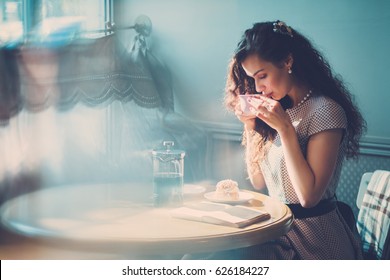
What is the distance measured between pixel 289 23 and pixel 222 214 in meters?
0.60

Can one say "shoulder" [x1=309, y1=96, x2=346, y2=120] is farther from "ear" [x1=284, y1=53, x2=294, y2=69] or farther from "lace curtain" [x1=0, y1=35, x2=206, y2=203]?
"lace curtain" [x1=0, y1=35, x2=206, y2=203]

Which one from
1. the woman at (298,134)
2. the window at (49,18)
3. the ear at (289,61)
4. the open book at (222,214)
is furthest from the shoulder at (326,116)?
the window at (49,18)

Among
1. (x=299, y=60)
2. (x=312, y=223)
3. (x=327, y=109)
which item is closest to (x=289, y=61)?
(x=299, y=60)

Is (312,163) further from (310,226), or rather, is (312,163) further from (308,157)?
(310,226)

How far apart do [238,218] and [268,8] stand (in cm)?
63

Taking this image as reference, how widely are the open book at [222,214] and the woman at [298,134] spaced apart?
0.10 meters

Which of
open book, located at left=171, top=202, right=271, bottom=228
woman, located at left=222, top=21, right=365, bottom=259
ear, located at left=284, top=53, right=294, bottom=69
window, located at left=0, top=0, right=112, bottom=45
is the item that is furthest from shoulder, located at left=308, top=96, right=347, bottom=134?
window, located at left=0, top=0, right=112, bottom=45

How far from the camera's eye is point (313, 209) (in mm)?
1061

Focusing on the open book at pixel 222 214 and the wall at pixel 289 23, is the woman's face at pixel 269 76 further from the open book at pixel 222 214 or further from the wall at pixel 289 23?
the open book at pixel 222 214

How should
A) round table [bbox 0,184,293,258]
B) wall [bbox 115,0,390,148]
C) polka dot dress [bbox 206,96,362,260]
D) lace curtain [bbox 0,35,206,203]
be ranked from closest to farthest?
round table [bbox 0,184,293,258], polka dot dress [bbox 206,96,362,260], lace curtain [bbox 0,35,206,203], wall [bbox 115,0,390,148]

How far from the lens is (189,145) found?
5.44ft

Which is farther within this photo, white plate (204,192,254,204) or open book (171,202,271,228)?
white plate (204,192,254,204)

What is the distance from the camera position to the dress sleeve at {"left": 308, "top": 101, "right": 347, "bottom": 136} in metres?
1.04
